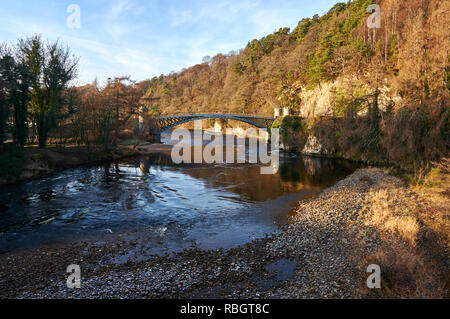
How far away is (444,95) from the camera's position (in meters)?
21.6

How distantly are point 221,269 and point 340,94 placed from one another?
4554 centimetres

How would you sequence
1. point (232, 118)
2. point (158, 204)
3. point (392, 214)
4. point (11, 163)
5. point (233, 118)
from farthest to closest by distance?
point (232, 118)
point (233, 118)
point (11, 163)
point (158, 204)
point (392, 214)

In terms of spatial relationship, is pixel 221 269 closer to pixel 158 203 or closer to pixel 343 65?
pixel 158 203

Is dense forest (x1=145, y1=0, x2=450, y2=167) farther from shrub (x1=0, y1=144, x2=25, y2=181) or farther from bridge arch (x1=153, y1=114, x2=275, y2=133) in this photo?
shrub (x1=0, y1=144, x2=25, y2=181)

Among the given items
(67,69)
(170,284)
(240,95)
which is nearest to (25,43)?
(67,69)

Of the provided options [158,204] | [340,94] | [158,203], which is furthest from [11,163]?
[340,94]

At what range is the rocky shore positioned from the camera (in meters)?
8.02

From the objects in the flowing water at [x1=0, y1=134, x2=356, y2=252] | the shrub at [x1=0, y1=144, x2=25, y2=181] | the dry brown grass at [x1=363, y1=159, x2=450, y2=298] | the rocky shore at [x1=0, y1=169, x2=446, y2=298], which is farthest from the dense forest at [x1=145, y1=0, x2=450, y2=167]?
the shrub at [x1=0, y1=144, x2=25, y2=181]

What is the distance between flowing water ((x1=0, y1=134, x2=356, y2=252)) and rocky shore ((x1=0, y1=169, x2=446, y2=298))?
1308 millimetres

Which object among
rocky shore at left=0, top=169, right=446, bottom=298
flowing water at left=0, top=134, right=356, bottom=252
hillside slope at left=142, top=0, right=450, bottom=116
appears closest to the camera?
Result: rocky shore at left=0, top=169, right=446, bottom=298

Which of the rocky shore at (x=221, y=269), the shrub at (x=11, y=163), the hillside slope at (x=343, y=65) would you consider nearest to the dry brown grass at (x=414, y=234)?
the rocky shore at (x=221, y=269)

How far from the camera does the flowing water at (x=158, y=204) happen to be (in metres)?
12.9

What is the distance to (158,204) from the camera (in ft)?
59.7
